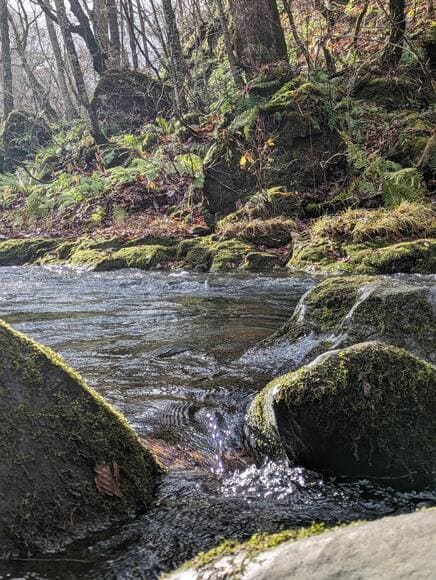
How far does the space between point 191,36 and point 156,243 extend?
12482 mm

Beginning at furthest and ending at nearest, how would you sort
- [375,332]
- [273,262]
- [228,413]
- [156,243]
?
[156,243] → [273,262] → [375,332] → [228,413]

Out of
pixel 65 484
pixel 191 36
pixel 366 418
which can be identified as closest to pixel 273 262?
pixel 366 418

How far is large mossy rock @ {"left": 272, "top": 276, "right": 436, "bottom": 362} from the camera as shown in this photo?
389 centimetres

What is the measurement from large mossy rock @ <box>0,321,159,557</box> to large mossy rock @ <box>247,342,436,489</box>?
784 millimetres

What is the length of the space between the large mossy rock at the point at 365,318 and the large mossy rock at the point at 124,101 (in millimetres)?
16141

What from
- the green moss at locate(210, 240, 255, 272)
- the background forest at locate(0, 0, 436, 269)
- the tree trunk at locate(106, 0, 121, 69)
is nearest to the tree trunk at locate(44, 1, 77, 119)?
the tree trunk at locate(106, 0, 121, 69)

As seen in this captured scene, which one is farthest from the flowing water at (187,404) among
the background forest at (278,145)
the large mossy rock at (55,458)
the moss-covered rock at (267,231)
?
the background forest at (278,145)

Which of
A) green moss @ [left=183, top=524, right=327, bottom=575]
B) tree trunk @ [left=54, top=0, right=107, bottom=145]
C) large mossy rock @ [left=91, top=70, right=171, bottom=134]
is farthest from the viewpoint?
large mossy rock @ [left=91, top=70, right=171, bottom=134]

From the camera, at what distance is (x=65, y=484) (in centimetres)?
234

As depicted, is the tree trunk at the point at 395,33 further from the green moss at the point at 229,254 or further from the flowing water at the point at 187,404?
the flowing water at the point at 187,404

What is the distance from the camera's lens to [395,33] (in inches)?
490

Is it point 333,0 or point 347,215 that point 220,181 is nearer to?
point 347,215

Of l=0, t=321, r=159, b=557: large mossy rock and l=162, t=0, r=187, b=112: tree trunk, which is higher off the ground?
l=162, t=0, r=187, b=112: tree trunk

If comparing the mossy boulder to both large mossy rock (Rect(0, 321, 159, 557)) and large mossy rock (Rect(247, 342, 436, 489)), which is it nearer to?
large mossy rock (Rect(247, 342, 436, 489))
